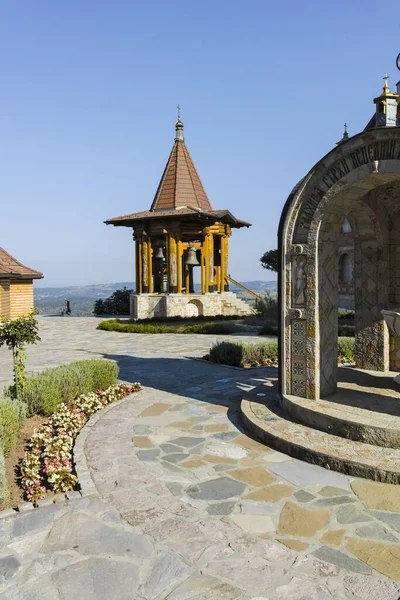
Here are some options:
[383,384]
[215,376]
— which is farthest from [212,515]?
[215,376]

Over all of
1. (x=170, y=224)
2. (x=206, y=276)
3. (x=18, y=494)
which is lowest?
(x=18, y=494)

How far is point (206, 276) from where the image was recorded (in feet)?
89.7

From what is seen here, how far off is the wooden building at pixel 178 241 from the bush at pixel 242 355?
12544 millimetres

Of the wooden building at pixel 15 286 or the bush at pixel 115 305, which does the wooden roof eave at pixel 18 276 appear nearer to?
the wooden building at pixel 15 286

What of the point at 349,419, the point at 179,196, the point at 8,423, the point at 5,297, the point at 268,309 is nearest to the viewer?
the point at 349,419

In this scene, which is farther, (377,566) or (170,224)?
(170,224)

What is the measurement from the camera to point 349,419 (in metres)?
5.85

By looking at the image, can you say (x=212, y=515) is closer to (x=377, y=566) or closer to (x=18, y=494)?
(x=377, y=566)

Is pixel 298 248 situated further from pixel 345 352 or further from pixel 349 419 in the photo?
pixel 345 352

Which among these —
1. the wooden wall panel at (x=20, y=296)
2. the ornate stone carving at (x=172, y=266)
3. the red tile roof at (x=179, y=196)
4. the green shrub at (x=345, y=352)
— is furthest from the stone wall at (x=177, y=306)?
the green shrub at (x=345, y=352)

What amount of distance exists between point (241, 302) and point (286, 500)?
2468 centimetres

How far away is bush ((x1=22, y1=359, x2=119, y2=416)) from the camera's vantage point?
25.4 feet

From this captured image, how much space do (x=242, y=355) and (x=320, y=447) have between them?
694cm

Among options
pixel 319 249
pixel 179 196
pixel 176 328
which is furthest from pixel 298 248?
pixel 179 196
